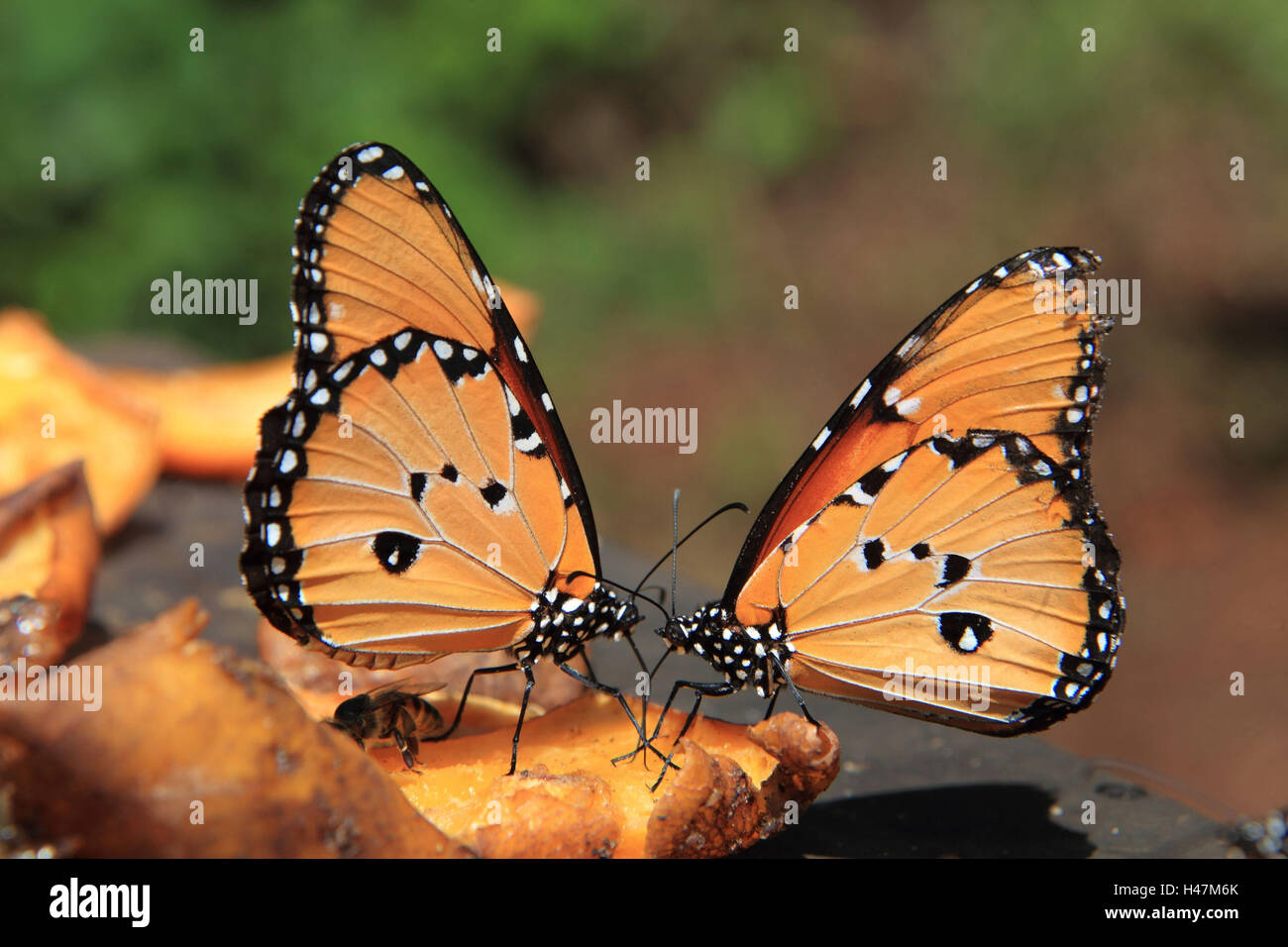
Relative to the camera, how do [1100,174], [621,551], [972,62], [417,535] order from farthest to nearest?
[972,62] < [1100,174] < [621,551] < [417,535]

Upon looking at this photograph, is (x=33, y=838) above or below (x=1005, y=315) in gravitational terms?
below

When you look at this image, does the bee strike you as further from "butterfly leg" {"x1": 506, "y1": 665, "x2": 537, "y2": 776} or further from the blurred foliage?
the blurred foliage

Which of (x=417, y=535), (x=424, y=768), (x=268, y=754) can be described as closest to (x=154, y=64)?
(x=417, y=535)

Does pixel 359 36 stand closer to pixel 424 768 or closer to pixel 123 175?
pixel 123 175

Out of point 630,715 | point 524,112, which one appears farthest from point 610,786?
point 524,112

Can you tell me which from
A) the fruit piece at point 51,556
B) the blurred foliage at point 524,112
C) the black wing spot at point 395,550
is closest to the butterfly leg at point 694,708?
the black wing spot at point 395,550

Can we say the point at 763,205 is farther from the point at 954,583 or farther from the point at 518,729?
the point at 518,729

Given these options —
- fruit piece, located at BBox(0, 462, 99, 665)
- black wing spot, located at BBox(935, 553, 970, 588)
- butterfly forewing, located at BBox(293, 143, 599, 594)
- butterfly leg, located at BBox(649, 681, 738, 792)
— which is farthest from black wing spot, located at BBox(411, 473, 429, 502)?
black wing spot, located at BBox(935, 553, 970, 588)

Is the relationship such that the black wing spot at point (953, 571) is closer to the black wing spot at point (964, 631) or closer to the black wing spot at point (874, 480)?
the black wing spot at point (964, 631)
